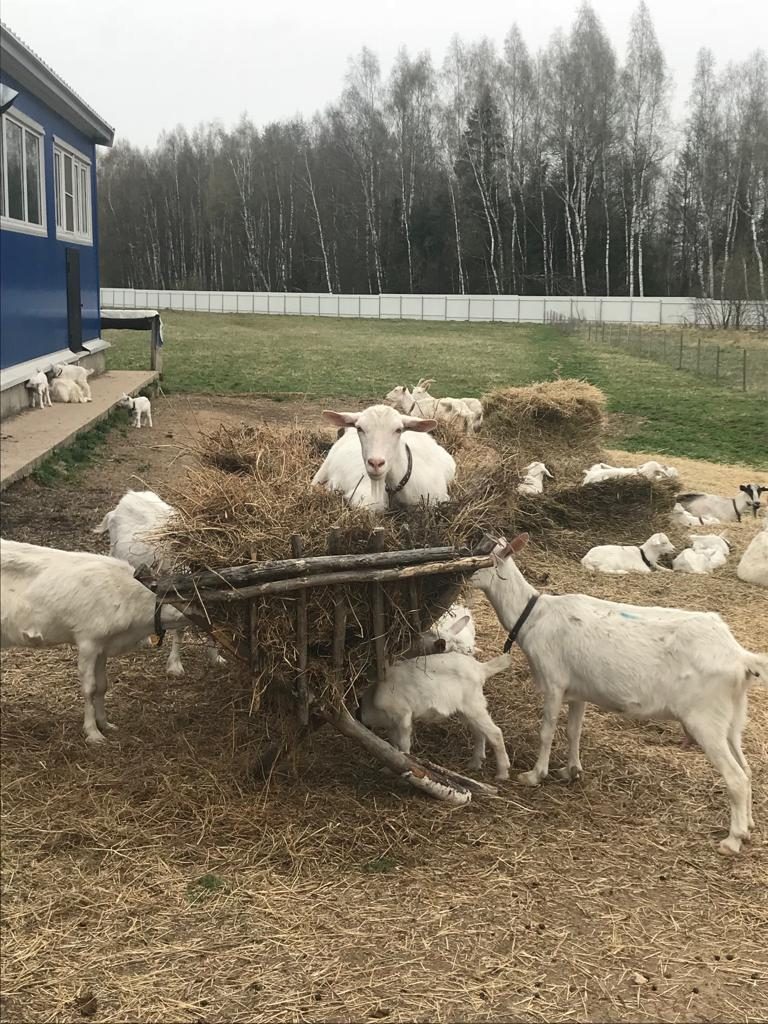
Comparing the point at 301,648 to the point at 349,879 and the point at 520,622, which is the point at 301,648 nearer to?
the point at 349,879

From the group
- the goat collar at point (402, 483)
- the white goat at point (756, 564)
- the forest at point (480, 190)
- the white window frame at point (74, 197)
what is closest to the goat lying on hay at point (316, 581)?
the goat collar at point (402, 483)

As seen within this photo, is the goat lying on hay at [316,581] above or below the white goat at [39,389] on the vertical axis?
below

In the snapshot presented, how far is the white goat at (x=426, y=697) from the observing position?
198 inches

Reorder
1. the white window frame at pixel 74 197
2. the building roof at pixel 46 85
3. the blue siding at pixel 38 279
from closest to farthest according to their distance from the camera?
the building roof at pixel 46 85 < the blue siding at pixel 38 279 < the white window frame at pixel 74 197

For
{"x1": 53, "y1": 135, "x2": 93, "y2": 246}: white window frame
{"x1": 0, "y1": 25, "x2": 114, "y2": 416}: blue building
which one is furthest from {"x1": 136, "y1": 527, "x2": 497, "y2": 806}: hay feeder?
{"x1": 53, "y1": 135, "x2": 93, "y2": 246}: white window frame

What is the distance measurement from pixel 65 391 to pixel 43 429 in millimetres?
2756

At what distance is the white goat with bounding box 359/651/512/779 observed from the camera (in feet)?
16.5

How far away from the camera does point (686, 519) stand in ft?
37.7

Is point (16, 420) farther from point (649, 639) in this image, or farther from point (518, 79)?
point (518, 79)

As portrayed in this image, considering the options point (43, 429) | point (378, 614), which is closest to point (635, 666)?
point (378, 614)

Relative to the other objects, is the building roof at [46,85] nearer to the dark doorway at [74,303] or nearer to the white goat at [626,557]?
the dark doorway at [74,303]

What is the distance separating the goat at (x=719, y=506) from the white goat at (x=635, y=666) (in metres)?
7.11

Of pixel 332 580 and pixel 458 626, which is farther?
pixel 458 626

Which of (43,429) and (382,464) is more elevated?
(382,464)
